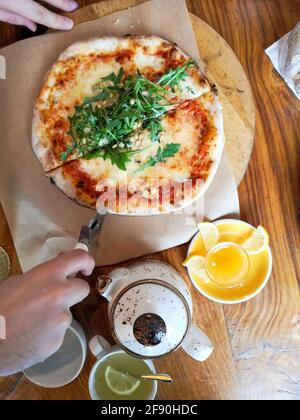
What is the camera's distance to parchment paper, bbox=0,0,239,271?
1920mm

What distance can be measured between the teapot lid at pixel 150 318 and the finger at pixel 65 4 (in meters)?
1.11

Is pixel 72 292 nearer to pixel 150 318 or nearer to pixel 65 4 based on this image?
pixel 150 318

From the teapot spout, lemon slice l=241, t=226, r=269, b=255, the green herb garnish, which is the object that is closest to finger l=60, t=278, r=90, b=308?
the teapot spout

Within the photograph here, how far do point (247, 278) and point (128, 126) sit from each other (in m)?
0.73

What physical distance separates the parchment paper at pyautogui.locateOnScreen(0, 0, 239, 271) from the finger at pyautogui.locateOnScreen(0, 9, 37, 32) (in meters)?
0.06

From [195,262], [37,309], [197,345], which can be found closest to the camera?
[37,309]

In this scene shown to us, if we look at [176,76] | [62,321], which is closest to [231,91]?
[176,76]

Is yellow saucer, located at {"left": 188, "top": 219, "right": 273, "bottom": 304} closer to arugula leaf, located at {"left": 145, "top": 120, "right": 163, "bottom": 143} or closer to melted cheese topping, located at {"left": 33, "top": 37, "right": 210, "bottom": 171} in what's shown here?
arugula leaf, located at {"left": 145, "top": 120, "right": 163, "bottom": 143}

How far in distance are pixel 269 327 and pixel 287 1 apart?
1.26 metres

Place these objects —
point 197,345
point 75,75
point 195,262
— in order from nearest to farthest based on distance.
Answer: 1. point 197,345
2. point 195,262
3. point 75,75

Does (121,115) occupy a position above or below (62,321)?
above

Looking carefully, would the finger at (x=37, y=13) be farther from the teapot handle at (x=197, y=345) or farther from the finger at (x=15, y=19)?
the teapot handle at (x=197, y=345)

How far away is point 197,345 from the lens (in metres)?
1.74

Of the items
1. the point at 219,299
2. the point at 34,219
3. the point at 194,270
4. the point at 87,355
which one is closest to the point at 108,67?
the point at 34,219
